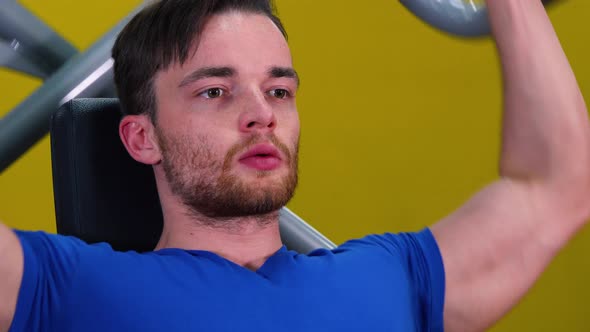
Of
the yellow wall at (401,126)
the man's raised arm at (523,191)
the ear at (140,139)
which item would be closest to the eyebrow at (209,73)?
the ear at (140,139)

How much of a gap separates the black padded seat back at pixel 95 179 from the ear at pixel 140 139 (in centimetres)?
4

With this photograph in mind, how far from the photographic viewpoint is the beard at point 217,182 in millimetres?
1056

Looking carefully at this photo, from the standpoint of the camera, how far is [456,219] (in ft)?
3.82

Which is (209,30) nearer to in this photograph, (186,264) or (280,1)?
(186,264)

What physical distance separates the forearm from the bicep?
4cm

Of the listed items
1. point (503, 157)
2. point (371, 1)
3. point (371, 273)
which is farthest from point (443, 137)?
point (371, 273)

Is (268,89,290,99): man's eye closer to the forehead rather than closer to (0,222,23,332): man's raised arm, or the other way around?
the forehead

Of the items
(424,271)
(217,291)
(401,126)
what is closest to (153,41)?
(217,291)

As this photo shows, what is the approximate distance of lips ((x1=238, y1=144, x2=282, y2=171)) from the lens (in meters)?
1.05

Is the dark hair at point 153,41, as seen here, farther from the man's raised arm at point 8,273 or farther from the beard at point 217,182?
the man's raised arm at point 8,273

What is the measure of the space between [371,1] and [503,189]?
1.45 meters

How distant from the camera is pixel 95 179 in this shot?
114cm

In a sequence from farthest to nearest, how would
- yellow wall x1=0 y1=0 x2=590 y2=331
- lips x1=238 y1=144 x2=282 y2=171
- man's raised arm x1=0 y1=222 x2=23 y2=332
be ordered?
yellow wall x1=0 y1=0 x2=590 y2=331, lips x1=238 y1=144 x2=282 y2=171, man's raised arm x1=0 y1=222 x2=23 y2=332

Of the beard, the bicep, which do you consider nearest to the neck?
the beard
